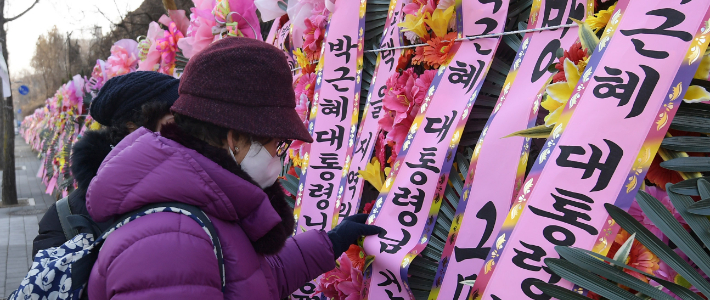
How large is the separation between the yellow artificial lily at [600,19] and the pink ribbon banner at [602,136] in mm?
66

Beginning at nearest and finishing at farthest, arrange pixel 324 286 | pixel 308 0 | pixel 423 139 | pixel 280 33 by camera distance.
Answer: pixel 423 139, pixel 324 286, pixel 308 0, pixel 280 33

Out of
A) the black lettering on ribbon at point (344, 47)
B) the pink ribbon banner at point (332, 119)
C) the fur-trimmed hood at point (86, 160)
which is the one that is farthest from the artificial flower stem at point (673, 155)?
the fur-trimmed hood at point (86, 160)

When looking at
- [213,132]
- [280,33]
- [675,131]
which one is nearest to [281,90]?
[213,132]

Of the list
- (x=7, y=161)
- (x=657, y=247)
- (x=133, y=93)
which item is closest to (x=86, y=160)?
(x=133, y=93)

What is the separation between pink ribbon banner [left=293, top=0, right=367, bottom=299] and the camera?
2.36 meters

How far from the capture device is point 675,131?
1.20 meters

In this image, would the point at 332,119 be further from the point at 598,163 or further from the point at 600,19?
the point at 598,163

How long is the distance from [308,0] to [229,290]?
5.82 ft

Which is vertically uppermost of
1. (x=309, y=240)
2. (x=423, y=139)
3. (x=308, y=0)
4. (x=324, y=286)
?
(x=308, y=0)

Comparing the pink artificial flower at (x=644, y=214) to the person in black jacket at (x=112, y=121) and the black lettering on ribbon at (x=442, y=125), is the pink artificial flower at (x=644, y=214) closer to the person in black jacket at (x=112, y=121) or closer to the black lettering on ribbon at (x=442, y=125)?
the black lettering on ribbon at (x=442, y=125)

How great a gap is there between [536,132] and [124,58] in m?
5.37

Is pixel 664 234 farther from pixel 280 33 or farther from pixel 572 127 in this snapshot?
pixel 280 33

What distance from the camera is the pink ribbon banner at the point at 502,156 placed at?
4.78ft

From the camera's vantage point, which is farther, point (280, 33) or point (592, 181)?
point (280, 33)
